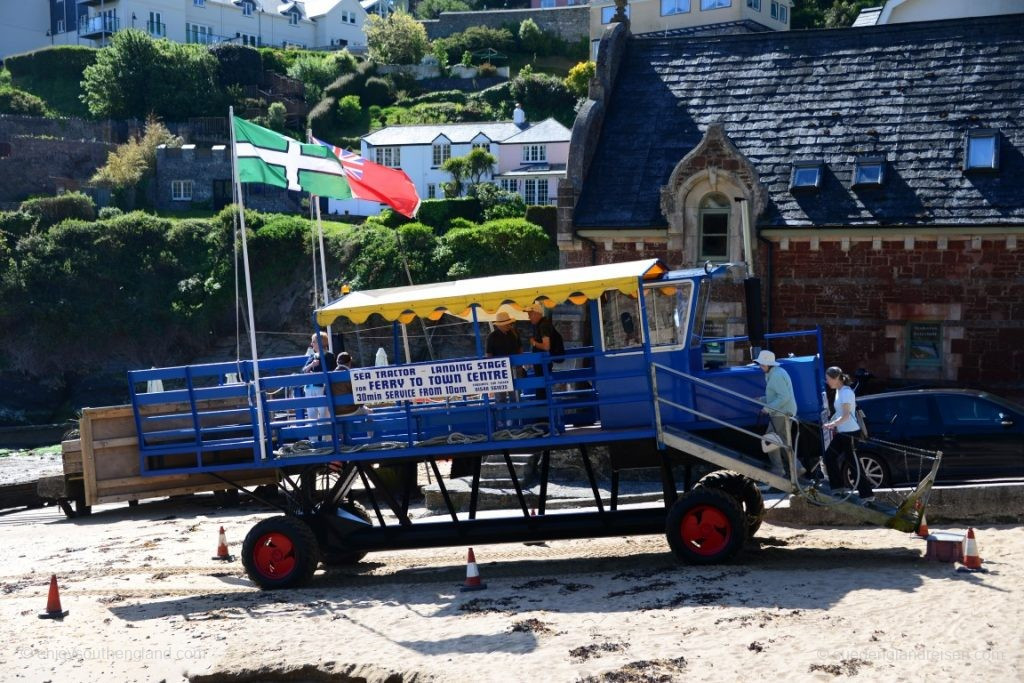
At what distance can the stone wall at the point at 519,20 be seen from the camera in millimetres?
88250

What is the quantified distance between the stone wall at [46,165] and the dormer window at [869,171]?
55594mm

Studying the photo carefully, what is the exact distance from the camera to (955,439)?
1675 centimetres

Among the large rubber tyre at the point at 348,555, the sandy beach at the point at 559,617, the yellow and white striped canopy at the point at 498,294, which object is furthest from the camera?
the large rubber tyre at the point at 348,555

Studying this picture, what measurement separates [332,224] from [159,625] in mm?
45595

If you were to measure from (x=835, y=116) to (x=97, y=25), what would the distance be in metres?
82.6

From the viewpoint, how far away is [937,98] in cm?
2384

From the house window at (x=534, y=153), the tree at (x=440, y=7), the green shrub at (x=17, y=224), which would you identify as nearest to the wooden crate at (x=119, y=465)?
the green shrub at (x=17, y=224)

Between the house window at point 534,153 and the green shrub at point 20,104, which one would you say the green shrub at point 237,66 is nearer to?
the green shrub at point 20,104

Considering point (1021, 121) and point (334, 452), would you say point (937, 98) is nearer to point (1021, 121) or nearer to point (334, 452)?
point (1021, 121)

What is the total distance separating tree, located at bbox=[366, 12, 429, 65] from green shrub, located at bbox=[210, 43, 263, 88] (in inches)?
347

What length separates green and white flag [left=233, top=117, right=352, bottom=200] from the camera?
16062mm

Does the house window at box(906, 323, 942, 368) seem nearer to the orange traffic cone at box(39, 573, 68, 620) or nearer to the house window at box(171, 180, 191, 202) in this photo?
the orange traffic cone at box(39, 573, 68, 620)

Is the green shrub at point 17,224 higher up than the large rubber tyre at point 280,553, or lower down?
higher up

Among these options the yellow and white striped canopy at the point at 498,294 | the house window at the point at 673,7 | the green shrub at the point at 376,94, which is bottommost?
the yellow and white striped canopy at the point at 498,294
